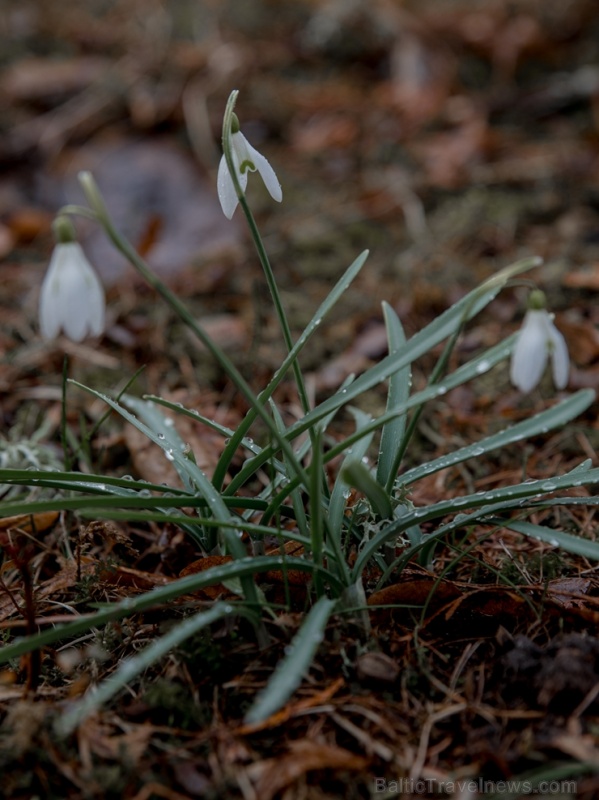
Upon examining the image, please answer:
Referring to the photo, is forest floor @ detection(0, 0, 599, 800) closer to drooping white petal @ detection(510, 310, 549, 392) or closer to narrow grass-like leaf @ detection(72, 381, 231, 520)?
narrow grass-like leaf @ detection(72, 381, 231, 520)

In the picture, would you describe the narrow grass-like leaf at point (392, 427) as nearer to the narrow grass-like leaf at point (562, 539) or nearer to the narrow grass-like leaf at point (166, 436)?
the narrow grass-like leaf at point (562, 539)

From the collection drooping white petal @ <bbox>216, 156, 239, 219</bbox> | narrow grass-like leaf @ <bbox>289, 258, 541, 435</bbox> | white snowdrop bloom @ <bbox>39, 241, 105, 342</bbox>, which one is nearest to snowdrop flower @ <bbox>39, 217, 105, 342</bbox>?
white snowdrop bloom @ <bbox>39, 241, 105, 342</bbox>

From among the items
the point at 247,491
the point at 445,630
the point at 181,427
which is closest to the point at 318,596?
the point at 445,630

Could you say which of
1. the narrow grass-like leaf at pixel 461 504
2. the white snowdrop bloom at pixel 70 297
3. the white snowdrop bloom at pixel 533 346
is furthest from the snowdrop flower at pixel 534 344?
the white snowdrop bloom at pixel 70 297

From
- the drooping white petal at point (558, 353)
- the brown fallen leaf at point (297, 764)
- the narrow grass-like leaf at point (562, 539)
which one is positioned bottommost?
the brown fallen leaf at point (297, 764)

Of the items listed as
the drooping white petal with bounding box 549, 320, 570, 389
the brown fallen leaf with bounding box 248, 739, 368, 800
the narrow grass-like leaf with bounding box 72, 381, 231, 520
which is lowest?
the brown fallen leaf with bounding box 248, 739, 368, 800

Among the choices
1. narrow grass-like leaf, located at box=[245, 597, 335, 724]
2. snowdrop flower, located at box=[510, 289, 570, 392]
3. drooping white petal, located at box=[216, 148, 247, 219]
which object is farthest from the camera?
drooping white petal, located at box=[216, 148, 247, 219]
